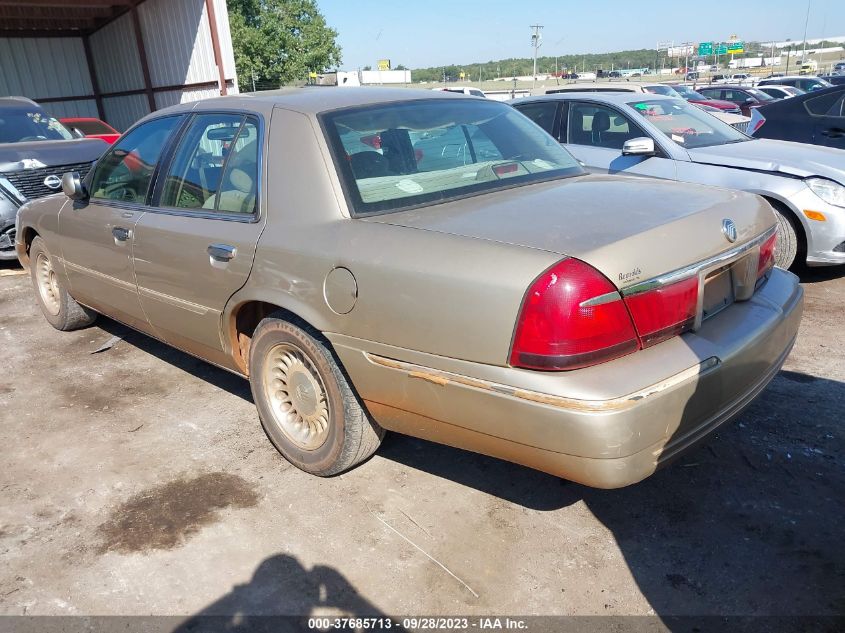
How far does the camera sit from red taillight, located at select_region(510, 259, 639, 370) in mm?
2137

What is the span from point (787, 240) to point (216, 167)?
4.52 meters

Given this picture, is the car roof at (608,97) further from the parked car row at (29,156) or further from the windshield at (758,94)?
the windshield at (758,94)

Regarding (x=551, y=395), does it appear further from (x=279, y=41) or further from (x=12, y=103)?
(x=279, y=41)

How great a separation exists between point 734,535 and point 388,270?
1708 mm

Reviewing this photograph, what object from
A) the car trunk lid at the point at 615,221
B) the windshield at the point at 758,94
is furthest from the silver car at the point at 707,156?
the windshield at the point at 758,94

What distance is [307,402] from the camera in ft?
10.2

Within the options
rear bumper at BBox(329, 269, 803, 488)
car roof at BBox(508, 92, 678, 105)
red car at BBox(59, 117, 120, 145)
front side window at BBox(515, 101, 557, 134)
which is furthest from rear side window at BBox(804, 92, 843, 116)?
red car at BBox(59, 117, 120, 145)

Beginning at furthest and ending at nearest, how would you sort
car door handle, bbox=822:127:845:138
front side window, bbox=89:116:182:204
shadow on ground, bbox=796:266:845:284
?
car door handle, bbox=822:127:845:138 → shadow on ground, bbox=796:266:845:284 → front side window, bbox=89:116:182:204

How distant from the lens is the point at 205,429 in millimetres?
3719

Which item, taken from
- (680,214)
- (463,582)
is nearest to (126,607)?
(463,582)

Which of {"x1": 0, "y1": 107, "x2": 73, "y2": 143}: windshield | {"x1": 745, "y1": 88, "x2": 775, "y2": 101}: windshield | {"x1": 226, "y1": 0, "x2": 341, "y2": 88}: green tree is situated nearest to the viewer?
{"x1": 0, "y1": 107, "x2": 73, "y2": 143}: windshield

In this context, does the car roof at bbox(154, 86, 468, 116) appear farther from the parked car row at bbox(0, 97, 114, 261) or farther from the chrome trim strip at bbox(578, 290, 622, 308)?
the parked car row at bbox(0, 97, 114, 261)

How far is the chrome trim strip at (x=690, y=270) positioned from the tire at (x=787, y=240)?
10.0 ft

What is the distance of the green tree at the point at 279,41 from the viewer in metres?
35.3
